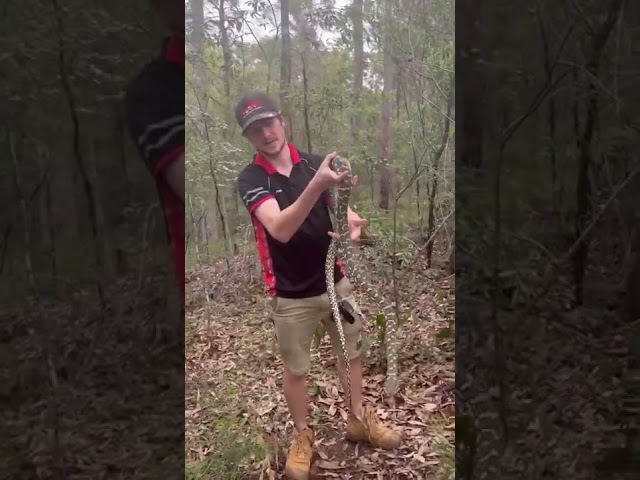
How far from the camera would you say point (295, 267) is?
2.12m

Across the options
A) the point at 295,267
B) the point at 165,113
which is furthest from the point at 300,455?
the point at 165,113

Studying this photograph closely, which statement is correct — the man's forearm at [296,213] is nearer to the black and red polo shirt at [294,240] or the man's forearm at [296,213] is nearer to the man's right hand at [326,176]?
the man's right hand at [326,176]

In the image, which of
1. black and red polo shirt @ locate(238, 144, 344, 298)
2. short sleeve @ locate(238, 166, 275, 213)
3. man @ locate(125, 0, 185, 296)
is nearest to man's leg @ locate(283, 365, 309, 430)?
black and red polo shirt @ locate(238, 144, 344, 298)

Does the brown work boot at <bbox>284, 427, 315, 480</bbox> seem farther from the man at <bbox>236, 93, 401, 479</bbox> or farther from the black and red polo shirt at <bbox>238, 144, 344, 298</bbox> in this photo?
the black and red polo shirt at <bbox>238, 144, 344, 298</bbox>

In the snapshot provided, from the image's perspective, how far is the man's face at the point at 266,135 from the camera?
2055 mm

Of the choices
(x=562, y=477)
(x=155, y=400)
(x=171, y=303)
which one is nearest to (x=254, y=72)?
(x=171, y=303)

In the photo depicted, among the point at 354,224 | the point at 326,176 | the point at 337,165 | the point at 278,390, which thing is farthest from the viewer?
the point at 278,390

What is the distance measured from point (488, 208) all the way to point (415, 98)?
161cm

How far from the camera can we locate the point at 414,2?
2.84m

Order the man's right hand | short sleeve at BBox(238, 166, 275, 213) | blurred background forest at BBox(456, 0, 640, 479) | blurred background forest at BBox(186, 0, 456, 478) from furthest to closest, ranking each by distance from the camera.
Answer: blurred background forest at BBox(186, 0, 456, 478), short sleeve at BBox(238, 166, 275, 213), the man's right hand, blurred background forest at BBox(456, 0, 640, 479)

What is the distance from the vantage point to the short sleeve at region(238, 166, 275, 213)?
6.40 feet

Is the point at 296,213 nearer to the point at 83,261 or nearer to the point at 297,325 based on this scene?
the point at 297,325

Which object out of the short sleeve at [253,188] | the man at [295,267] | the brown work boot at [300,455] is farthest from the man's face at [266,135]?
the brown work boot at [300,455]

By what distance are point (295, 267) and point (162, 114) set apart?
2.91 ft
